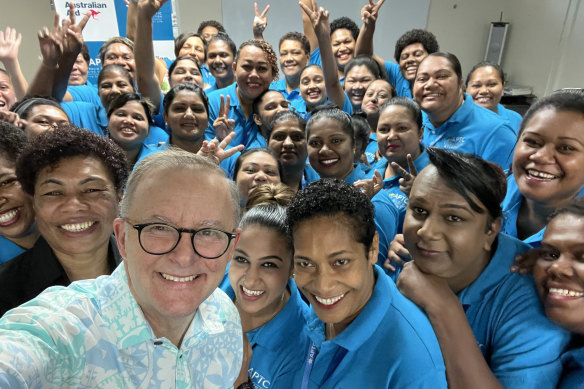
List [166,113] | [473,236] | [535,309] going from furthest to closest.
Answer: [166,113]
[473,236]
[535,309]

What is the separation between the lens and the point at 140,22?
3260mm

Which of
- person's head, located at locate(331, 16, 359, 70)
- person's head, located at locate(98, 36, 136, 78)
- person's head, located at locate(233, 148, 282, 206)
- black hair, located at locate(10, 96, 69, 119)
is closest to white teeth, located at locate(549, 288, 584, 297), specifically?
person's head, located at locate(233, 148, 282, 206)

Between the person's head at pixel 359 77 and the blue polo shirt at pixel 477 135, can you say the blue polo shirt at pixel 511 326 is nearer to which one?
the blue polo shirt at pixel 477 135

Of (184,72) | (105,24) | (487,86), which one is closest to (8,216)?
(184,72)

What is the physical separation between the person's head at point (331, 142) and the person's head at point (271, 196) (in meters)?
0.82

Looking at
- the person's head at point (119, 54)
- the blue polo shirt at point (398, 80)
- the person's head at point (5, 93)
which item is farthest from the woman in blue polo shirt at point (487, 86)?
the person's head at point (5, 93)

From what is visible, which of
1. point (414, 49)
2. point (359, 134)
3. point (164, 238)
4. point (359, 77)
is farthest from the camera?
point (414, 49)

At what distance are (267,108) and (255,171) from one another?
1178 millimetres

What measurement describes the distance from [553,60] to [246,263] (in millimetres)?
7462

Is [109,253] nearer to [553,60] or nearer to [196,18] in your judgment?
[196,18]

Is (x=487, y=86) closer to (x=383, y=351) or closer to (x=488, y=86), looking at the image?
(x=488, y=86)

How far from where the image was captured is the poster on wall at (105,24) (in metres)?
6.02

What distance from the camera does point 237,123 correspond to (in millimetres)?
3729

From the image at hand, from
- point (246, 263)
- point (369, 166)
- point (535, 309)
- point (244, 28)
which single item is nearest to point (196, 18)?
point (244, 28)
